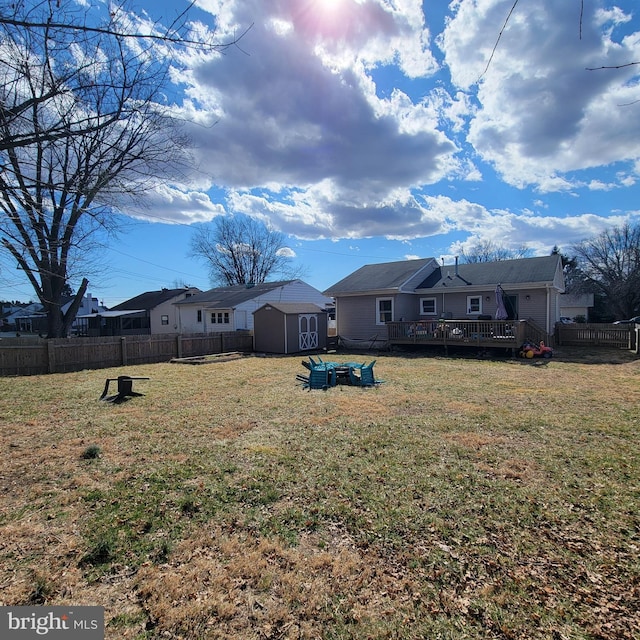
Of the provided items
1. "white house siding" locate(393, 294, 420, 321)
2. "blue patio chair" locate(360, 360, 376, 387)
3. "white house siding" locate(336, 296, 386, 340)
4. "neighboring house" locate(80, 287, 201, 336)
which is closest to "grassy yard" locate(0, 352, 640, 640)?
"blue patio chair" locate(360, 360, 376, 387)

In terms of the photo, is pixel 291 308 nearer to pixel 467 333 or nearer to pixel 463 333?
pixel 463 333

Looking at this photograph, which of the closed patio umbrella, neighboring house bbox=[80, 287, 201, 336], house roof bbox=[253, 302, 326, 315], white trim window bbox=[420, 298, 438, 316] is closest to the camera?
the closed patio umbrella

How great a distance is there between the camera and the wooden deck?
13969 millimetres

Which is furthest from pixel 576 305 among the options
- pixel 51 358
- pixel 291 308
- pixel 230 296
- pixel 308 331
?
pixel 51 358

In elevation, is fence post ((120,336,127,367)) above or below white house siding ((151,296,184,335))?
below

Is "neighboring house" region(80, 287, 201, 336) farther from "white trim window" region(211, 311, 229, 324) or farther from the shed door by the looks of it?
the shed door

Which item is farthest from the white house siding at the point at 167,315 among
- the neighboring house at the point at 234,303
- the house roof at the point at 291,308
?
the house roof at the point at 291,308

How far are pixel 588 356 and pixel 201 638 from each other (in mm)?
16087

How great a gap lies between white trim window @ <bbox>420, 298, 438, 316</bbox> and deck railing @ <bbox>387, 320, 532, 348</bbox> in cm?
274

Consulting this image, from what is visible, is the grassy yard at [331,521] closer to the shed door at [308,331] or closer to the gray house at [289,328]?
the gray house at [289,328]

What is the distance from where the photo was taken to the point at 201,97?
4.60m

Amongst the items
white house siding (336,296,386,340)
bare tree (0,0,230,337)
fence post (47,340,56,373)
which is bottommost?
fence post (47,340,56,373)

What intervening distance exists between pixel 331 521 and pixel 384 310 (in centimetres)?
1581

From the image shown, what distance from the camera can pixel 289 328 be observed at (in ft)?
56.0
